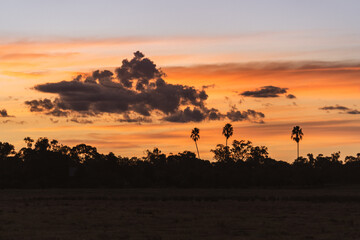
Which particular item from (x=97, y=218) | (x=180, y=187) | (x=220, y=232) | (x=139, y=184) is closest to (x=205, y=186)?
(x=180, y=187)

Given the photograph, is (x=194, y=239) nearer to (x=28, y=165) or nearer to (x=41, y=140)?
(x=28, y=165)

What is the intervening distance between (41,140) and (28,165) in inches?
629

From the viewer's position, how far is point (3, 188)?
147625 mm

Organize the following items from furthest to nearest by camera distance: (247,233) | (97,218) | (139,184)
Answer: (139,184) < (97,218) < (247,233)

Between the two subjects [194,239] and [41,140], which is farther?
[41,140]

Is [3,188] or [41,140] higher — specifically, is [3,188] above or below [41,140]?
below

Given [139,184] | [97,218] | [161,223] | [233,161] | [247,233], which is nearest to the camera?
[247,233]

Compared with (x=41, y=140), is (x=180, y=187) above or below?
below

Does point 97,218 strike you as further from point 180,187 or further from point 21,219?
point 180,187

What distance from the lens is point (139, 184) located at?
160 metres

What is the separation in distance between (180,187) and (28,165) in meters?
40.9

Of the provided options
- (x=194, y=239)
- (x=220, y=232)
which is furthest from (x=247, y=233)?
(x=194, y=239)

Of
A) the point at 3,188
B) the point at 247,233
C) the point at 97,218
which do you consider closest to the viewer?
the point at 247,233

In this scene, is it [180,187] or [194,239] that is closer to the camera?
[194,239]
